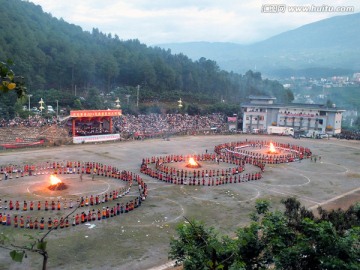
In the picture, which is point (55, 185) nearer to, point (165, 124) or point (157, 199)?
point (157, 199)

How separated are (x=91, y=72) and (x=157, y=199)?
61695mm

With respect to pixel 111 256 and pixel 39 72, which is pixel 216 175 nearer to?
pixel 111 256

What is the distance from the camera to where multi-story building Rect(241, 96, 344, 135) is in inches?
2576

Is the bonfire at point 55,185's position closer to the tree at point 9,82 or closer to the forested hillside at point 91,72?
the tree at point 9,82

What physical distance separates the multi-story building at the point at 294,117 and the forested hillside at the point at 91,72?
73.7 ft

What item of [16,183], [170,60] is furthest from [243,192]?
[170,60]

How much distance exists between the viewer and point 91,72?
80750 millimetres

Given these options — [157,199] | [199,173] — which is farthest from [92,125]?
[157,199]

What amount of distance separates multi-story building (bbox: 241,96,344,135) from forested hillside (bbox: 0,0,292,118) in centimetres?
2245

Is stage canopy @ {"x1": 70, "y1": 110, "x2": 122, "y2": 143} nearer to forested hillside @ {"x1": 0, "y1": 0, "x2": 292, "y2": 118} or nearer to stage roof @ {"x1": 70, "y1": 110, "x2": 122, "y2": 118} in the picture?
stage roof @ {"x1": 70, "y1": 110, "x2": 122, "y2": 118}

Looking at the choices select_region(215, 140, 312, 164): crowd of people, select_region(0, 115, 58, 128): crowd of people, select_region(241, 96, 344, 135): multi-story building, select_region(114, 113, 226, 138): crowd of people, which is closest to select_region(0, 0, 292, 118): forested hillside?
select_region(0, 115, 58, 128): crowd of people

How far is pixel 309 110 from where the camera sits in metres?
67.6

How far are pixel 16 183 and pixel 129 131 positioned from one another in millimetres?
30077

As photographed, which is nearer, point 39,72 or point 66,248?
point 66,248
